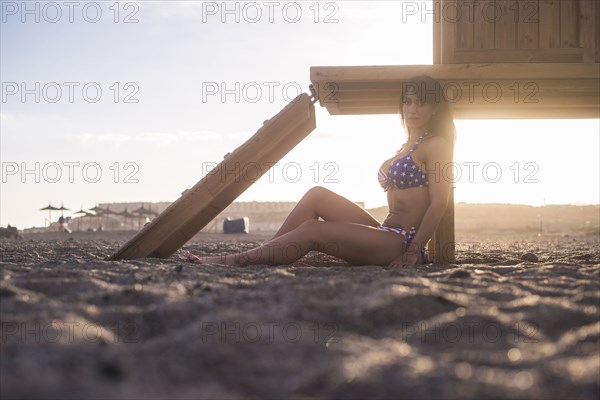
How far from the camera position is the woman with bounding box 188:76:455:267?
13.0ft

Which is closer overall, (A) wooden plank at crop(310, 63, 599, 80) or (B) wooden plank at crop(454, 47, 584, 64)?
(A) wooden plank at crop(310, 63, 599, 80)

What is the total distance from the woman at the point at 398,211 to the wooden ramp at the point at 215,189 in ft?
1.76

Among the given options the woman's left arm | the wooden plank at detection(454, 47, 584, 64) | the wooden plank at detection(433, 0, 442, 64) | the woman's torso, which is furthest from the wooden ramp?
the wooden plank at detection(454, 47, 584, 64)

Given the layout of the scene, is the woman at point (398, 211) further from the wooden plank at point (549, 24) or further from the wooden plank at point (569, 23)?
the wooden plank at point (569, 23)

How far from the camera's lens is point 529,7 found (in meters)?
5.18

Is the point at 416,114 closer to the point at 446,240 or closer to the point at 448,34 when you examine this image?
the point at 446,240

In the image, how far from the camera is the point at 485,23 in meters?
5.18

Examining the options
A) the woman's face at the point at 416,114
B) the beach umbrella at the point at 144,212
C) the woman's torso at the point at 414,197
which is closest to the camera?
the woman's torso at the point at 414,197

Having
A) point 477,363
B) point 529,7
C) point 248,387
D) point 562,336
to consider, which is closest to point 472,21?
point 529,7

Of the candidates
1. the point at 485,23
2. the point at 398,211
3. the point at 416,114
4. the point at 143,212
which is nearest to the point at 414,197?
the point at 398,211

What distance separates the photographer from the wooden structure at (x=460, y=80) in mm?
4688

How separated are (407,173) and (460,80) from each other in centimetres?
125

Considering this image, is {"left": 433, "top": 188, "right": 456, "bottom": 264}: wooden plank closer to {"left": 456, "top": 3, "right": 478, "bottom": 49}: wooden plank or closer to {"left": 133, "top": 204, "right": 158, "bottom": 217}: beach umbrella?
{"left": 456, "top": 3, "right": 478, "bottom": 49}: wooden plank

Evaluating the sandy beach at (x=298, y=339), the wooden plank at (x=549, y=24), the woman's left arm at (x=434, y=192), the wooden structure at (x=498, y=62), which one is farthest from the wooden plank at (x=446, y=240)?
the sandy beach at (x=298, y=339)
